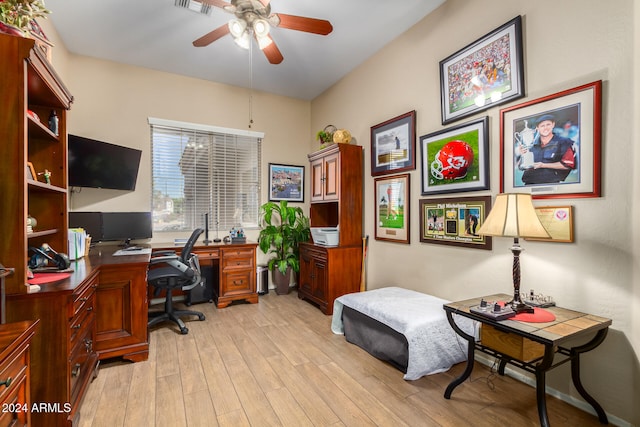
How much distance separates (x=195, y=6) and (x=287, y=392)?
3284mm

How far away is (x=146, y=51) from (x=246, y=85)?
133 cm

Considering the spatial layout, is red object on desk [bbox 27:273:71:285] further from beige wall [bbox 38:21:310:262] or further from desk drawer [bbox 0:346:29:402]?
beige wall [bbox 38:21:310:262]

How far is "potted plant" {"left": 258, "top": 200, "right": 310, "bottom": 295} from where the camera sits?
14.2 feet

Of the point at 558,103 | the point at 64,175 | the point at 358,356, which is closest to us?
the point at 558,103

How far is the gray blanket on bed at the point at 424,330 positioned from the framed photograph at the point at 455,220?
57 cm

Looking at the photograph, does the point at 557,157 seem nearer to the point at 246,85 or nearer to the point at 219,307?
the point at 219,307

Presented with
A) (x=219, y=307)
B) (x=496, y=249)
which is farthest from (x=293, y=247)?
(x=496, y=249)

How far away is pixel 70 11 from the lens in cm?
278

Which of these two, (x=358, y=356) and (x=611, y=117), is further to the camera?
(x=358, y=356)

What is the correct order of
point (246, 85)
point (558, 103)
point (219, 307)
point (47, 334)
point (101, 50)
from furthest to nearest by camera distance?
point (246, 85), point (219, 307), point (101, 50), point (558, 103), point (47, 334)

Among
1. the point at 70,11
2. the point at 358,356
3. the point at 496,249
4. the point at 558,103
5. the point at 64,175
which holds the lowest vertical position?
the point at 358,356

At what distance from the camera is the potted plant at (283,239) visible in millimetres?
4324

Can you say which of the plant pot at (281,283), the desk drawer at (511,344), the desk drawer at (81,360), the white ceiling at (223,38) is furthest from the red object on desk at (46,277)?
the plant pot at (281,283)

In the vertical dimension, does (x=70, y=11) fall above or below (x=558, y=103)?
above
